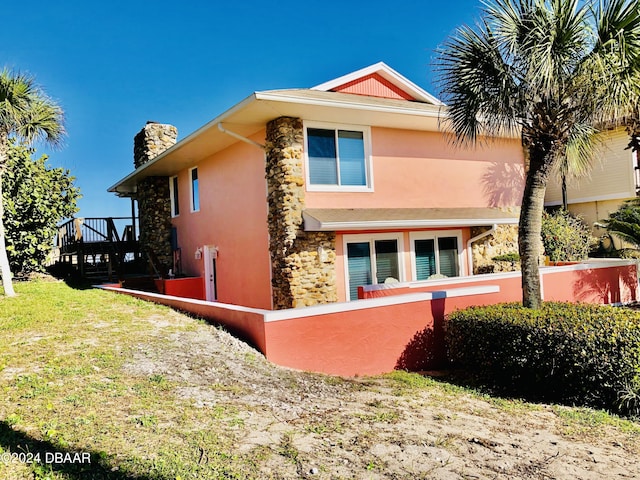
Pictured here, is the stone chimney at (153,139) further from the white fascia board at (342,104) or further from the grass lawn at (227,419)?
the grass lawn at (227,419)

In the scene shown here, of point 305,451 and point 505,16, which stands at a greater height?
point 505,16

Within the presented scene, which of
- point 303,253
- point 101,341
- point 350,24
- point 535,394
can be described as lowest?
point 535,394

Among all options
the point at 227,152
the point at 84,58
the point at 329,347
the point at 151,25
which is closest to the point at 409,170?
the point at 227,152

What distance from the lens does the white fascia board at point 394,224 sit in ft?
36.4

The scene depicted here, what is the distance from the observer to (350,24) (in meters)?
20.6

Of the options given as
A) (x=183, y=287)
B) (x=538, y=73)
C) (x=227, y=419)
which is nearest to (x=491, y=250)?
(x=538, y=73)

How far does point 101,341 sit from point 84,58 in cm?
2227

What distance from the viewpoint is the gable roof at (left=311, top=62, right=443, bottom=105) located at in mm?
13938

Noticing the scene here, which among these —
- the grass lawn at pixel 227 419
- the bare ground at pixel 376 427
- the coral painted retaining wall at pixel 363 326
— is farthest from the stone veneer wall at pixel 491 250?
the bare ground at pixel 376 427

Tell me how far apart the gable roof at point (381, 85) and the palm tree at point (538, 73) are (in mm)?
5787

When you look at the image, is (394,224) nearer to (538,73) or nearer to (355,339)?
(355,339)

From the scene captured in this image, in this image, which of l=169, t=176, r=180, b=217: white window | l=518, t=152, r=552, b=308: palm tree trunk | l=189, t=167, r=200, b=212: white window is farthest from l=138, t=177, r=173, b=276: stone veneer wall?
l=518, t=152, r=552, b=308: palm tree trunk

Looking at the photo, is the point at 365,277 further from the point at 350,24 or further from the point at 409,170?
the point at 350,24

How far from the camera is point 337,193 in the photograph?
40.5ft
